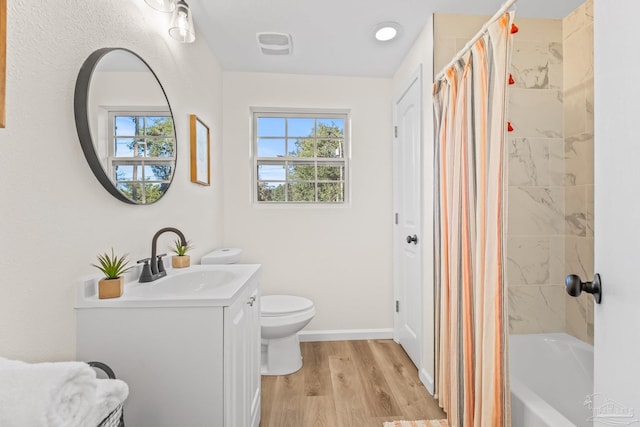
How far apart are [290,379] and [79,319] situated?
149 centimetres

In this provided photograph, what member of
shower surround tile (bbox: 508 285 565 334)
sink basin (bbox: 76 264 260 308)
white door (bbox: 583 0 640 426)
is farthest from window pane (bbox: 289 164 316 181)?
white door (bbox: 583 0 640 426)

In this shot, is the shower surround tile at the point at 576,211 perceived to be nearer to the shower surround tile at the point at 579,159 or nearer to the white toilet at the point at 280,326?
the shower surround tile at the point at 579,159

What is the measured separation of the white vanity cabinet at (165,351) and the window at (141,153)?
470mm

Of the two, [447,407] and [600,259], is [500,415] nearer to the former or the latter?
[447,407]

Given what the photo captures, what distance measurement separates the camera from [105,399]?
0.73m

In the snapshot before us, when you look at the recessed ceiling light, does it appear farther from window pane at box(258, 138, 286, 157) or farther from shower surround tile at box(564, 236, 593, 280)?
shower surround tile at box(564, 236, 593, 280)

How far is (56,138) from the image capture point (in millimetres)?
1002

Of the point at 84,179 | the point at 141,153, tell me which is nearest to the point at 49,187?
the point at 84,179

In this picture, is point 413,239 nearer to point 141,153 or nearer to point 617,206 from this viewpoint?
point 617,206

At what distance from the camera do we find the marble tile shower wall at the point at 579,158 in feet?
6.14

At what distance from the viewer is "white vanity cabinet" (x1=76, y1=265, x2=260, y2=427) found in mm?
1075

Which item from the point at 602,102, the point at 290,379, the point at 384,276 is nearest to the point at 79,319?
the point at 290,379

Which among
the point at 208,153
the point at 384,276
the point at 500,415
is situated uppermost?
the point at 208,153

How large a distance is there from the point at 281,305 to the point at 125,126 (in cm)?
152
